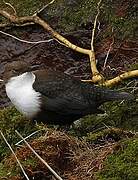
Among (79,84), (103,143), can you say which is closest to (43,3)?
(79,84)

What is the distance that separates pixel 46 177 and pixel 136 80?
2388mm

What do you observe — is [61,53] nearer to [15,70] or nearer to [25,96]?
→ [15,70]

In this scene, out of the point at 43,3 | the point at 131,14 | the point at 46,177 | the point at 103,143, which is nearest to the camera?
the point at 46,177

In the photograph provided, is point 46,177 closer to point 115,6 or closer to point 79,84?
point 79,84

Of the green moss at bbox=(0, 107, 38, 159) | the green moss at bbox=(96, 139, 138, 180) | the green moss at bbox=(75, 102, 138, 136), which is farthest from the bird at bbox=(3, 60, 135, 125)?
the green moss at bbox=(96, 139, 138, 180)

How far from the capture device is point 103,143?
3.52m

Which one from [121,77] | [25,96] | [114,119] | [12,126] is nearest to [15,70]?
[25,96]

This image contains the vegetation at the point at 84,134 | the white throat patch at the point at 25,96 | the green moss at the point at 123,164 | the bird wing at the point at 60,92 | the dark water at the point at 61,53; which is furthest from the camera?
the dark water at the point at 61,53

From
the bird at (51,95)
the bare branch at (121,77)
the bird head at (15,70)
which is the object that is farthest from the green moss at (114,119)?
the bird head at (15,70)

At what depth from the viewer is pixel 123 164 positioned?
A: 2928 millimetres

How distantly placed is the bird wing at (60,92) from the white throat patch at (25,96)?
2.2 inches

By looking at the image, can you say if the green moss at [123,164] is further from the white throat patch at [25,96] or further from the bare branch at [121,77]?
the bare branch at [121,77]

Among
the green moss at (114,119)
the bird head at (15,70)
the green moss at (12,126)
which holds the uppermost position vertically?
the bird head at (15,70)

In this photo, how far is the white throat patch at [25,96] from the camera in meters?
4.19
